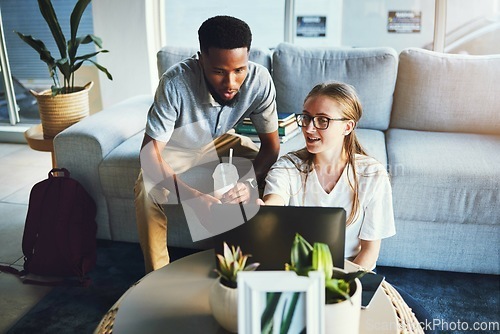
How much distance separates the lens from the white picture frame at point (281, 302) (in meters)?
0.85

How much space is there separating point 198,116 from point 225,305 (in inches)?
41.3

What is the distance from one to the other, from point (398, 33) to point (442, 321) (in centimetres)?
211

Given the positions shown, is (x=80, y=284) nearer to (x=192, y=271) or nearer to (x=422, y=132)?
(x=192, y=271)

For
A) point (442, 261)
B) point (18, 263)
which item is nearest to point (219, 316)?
point (442, 261)

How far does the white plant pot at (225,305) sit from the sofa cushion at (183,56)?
5.68 feet

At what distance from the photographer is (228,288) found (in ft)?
3.42

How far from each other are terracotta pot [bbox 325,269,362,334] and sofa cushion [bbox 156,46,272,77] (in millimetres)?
1806

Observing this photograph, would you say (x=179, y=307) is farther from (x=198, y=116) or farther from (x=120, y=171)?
(x=120, y=171)

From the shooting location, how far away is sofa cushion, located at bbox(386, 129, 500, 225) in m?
2.00

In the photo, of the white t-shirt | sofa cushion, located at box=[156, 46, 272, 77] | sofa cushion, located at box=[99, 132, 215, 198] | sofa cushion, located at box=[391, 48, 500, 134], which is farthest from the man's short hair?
sofa cushion, located at box=[391, 48, 500, 134]

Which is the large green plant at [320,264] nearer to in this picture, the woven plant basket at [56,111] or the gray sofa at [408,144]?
the gray sofa at [408,144]

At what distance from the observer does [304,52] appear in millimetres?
2604

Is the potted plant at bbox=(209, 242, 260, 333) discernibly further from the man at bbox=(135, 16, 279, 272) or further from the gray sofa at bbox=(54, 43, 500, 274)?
the gray sofa at bbox=(54, 43, 500, 274)

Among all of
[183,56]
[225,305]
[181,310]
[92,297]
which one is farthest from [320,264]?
[183,56]
